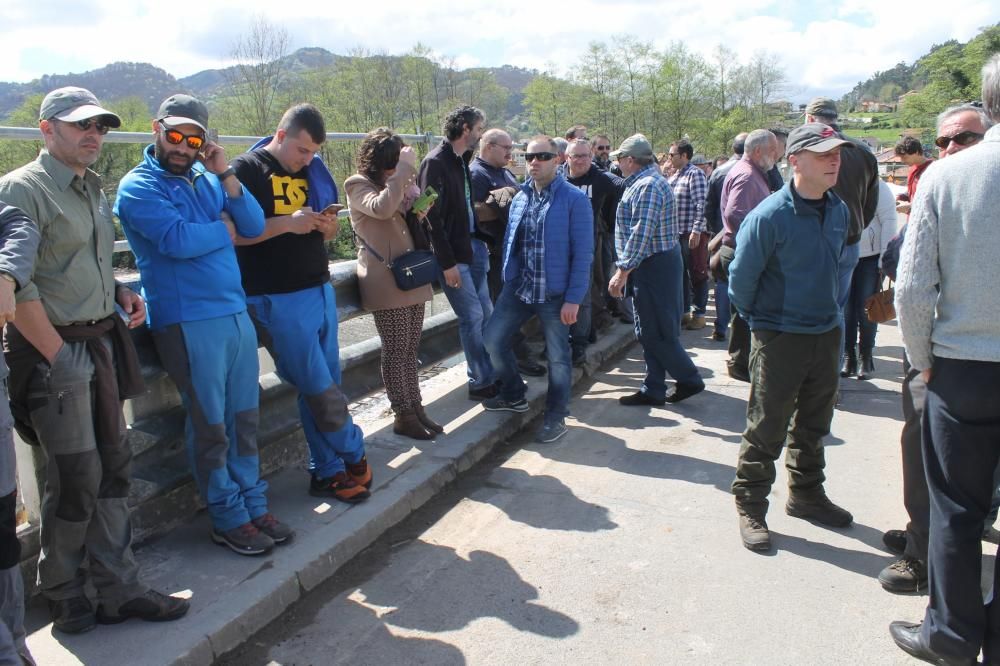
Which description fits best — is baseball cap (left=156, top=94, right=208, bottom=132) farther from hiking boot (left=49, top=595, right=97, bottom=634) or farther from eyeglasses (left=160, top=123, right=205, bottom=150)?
hiking boot (left=49, top=595, right=97, bottom=634)

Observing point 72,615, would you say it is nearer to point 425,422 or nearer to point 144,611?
point 144,611

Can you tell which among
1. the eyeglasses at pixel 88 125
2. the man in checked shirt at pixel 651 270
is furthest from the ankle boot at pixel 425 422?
the eyeglasses at pixel 88 125

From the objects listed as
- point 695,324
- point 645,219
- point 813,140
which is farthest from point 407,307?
point 695,324

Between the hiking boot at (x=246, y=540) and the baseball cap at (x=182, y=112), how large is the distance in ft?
5.88

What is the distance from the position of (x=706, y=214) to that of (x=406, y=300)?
473 centimetres

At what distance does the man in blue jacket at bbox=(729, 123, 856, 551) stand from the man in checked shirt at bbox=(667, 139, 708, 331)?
4418 mm

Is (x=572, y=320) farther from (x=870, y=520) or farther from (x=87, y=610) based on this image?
(x=87, y=610)

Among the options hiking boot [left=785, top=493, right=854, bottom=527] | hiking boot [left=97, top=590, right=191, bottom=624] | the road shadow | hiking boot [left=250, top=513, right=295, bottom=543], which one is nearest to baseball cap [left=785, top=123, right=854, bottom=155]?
hiking boot [left=785, top=493, right=854, bottom=527]

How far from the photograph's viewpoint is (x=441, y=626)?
3.24m

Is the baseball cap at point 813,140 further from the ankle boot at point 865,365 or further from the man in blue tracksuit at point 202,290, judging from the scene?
the ankle boot at point 865,365

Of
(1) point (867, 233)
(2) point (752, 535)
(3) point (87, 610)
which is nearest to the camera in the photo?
(3) point (87, 610)

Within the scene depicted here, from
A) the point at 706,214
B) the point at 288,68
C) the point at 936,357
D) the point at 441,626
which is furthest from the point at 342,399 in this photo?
the point at 288,68

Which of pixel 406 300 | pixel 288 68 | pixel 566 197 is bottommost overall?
pixel 406 300

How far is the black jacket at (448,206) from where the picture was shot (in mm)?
5406
